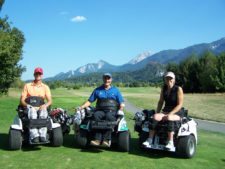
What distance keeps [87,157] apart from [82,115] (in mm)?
1524

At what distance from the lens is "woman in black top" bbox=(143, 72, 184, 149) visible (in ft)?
A: 31.8

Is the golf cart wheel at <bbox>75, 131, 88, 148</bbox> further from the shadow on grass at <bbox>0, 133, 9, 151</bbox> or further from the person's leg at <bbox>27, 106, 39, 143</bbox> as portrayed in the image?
the shadow on grass at <bbox>0, 133, 9, 151</bbox>

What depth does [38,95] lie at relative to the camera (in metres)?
10.6

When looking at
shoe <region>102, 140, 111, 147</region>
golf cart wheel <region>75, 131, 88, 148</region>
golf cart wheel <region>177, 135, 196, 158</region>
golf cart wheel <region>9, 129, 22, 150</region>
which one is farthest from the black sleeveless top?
golf cart wheel <region>9, 129, 22, 150</region>

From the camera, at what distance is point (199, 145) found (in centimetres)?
1216

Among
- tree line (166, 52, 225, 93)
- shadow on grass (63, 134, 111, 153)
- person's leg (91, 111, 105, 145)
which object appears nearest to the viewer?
person's leg (91, 111, 105, 145)

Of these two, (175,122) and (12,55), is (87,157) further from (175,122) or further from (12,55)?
(12,55)

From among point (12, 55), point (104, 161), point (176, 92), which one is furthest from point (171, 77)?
point (12, 55)

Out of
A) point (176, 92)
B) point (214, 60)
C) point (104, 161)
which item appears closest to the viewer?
point (104, 161)

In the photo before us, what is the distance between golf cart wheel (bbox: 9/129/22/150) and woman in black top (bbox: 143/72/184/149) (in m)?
2.88

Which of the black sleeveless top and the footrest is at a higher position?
the black sleeveless top

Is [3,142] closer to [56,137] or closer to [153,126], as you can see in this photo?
[56,137]

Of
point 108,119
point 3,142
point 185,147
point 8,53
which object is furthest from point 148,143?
point 8,53

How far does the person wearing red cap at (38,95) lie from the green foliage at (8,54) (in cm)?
2538
